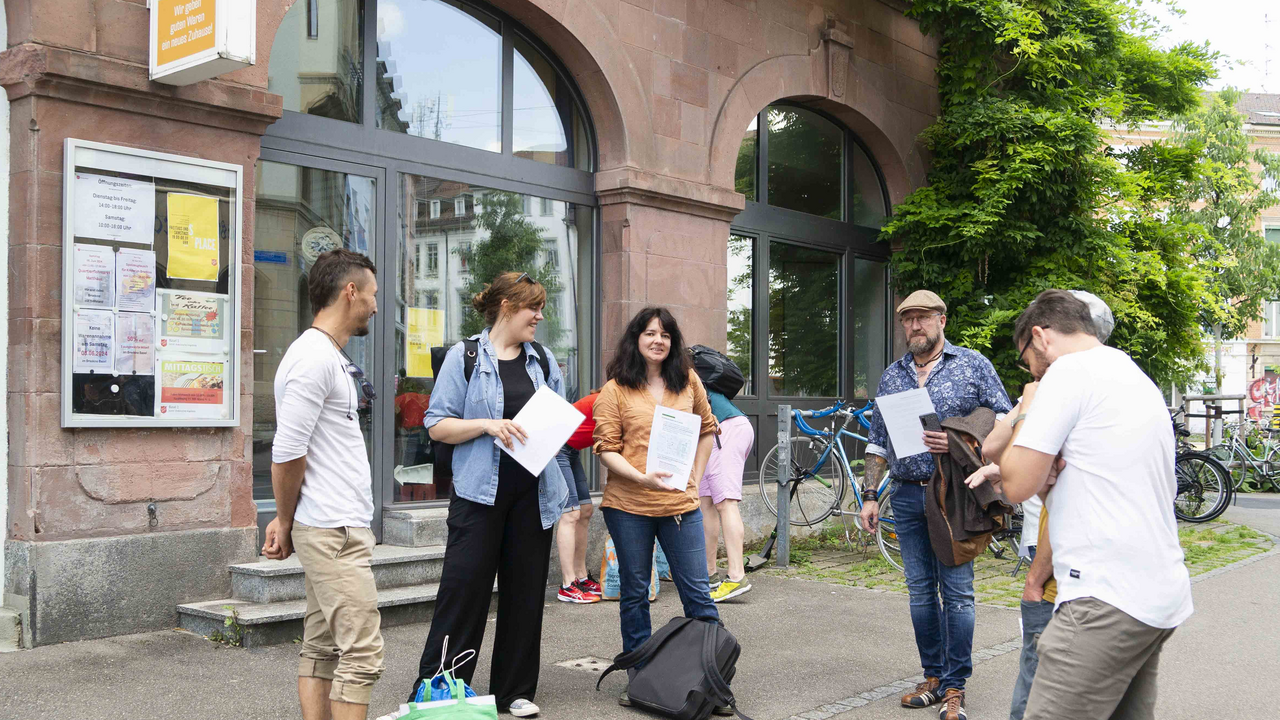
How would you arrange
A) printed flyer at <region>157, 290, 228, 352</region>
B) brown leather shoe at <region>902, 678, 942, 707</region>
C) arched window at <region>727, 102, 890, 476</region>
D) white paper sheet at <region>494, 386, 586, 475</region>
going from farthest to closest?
arched window at <region>727, 102, 890, 476</region> → printed flyer at <region>157, 290, 228, 352</region> → brown leather shoe at <region>902, 678, 942, 707</region> → white paper sheet at <region>494, 386, 586, 475</region>

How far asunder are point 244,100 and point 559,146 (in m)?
3.19

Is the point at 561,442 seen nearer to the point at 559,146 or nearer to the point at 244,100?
the point at 244,100

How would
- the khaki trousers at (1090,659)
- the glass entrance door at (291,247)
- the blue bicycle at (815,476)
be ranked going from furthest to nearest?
the blue bicycle at (815,476)
the glass entrance door at (291,247)
the khaki trousers at (1090,659)

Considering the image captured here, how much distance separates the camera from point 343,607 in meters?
3.64

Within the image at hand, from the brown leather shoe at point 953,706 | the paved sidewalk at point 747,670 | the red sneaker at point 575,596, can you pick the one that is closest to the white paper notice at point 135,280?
the paved sidewalk at point 747,670

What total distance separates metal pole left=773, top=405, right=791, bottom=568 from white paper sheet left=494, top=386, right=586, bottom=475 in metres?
4.89

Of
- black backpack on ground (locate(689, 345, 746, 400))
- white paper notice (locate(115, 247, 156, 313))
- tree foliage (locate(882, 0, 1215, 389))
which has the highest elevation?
tree foliage (locate(882, 0, 1215, 389))

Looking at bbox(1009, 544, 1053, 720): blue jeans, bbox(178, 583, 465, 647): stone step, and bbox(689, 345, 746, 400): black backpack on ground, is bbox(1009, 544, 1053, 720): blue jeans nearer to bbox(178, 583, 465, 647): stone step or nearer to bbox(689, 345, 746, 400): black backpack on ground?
bbox(178, 583, 465, 647): stone step

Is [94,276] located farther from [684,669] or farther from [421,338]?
[684,669]

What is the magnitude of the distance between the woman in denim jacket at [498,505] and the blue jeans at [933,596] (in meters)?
1.61

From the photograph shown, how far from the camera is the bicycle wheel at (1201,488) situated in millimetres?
13328

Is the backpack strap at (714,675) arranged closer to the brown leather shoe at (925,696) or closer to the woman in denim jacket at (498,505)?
the woman in denim jacket at (498,505)

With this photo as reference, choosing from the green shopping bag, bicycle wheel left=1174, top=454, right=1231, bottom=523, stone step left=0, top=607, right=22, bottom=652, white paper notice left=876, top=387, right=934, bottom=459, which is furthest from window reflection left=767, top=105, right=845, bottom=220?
the green shopping bag

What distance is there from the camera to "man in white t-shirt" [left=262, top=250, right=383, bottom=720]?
3.64 meters
